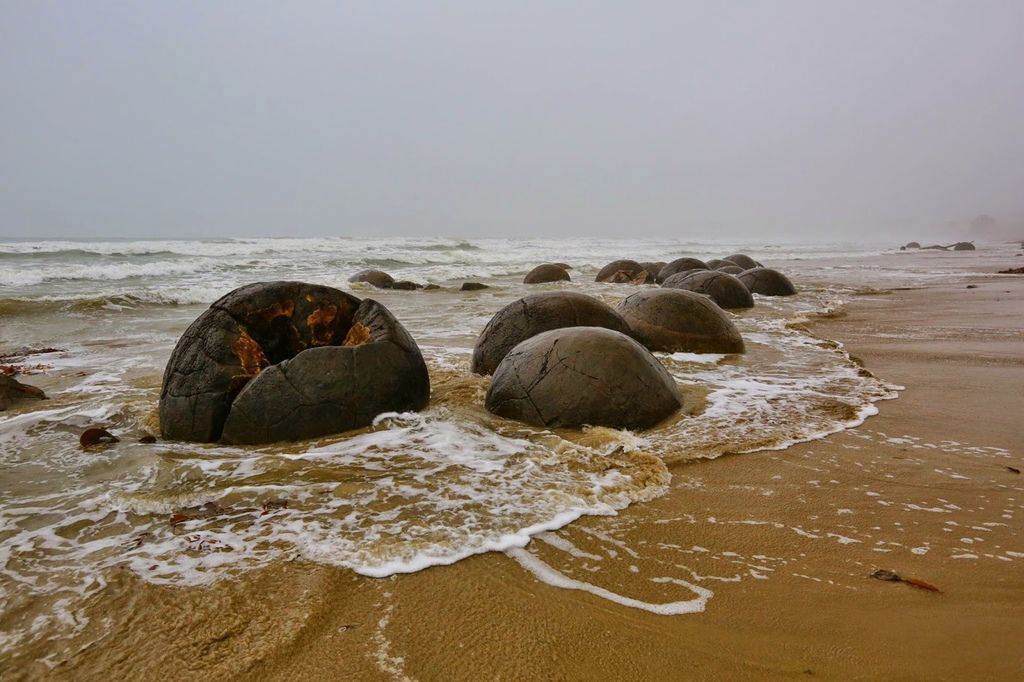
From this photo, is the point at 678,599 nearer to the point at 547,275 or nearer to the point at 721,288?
the point at 721,288

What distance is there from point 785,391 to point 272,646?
4270 millimetres

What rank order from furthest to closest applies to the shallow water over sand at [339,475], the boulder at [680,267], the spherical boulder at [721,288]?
the boulder at [680,267], the spherical boulder at [721,288], the shallow water over sand at [339,475]

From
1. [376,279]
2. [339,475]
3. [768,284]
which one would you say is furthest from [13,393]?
[376,279]

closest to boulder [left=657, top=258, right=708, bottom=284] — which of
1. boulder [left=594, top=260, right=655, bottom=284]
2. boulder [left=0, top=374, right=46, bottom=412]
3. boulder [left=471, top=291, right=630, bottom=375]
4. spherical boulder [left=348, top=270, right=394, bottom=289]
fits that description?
boulder [left=594, top=260, right=655, bottom=284]

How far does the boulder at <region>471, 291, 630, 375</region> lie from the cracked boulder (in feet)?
3.89

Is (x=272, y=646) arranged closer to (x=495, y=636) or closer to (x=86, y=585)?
(x=495, y=636)

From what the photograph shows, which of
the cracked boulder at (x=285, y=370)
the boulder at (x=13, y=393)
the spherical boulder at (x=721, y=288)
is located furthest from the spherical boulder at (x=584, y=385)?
the spherical boulder at (x=721, y=288)

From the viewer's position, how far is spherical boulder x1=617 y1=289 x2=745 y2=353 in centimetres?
638

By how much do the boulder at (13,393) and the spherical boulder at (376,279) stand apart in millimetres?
12166

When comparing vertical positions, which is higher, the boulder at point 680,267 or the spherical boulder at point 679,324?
the boulder at point 680,267

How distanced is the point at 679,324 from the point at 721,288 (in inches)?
178

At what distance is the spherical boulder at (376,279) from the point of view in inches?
670

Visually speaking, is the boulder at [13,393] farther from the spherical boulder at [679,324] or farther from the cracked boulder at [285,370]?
the spherical boulder at [679,324]

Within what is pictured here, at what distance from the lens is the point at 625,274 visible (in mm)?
17562
